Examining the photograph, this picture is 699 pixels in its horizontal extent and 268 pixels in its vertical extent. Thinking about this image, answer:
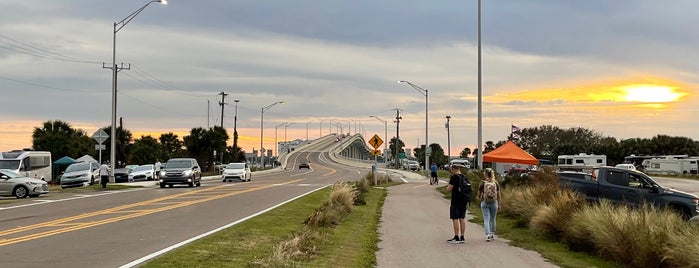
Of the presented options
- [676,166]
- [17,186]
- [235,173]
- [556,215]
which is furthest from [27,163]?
[676,166]

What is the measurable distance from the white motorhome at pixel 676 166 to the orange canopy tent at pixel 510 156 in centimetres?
4851

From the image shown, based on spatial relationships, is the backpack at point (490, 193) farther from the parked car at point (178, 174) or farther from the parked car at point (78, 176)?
the parked car at point (78, 176)

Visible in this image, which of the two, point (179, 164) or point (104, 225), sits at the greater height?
point (179, 164)

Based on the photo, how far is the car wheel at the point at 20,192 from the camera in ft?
94.6

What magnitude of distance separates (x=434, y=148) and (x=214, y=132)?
307ft

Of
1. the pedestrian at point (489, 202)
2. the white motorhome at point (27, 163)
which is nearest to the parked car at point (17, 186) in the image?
the white motorhome at point (27, 163)

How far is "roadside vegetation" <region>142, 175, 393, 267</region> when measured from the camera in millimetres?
10586

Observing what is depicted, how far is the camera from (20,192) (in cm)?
2891

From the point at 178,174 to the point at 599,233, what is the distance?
29.3 metres

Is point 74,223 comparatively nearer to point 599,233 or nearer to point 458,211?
point 458,211

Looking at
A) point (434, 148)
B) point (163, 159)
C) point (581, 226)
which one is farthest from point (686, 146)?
point (581, 226)

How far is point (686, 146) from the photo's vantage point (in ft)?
345

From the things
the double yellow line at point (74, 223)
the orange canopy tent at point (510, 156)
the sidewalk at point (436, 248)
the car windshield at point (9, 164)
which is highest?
the orange canopy tent at point (510, 156)

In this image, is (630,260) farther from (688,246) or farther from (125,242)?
(125,242)
